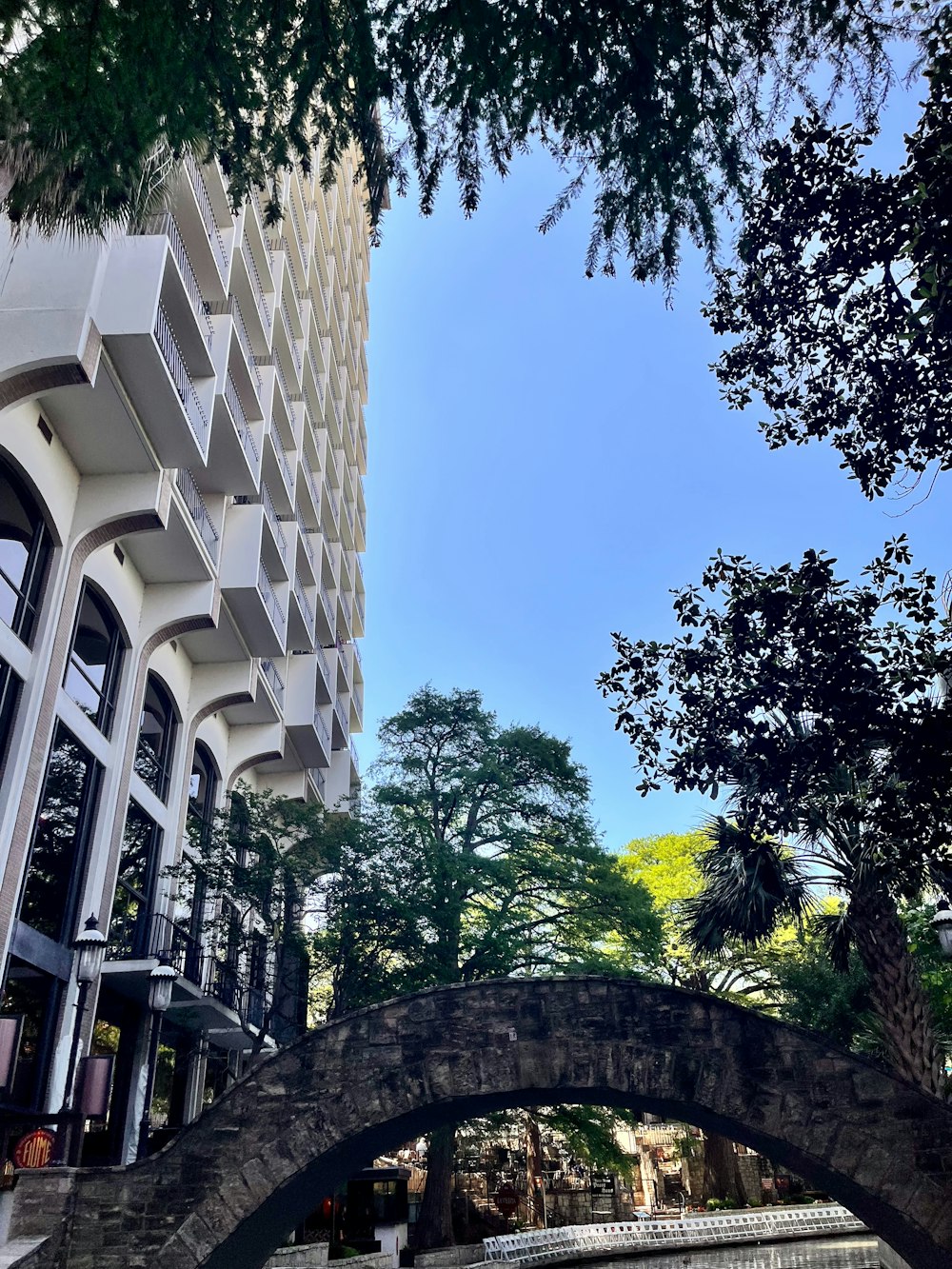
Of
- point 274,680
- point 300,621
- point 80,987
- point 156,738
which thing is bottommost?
point 80,987

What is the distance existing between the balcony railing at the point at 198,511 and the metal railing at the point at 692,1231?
64.7ft

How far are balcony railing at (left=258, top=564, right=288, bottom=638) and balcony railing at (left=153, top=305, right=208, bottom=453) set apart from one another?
485cm

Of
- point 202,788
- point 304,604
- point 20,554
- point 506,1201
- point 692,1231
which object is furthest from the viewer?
point 506,1201

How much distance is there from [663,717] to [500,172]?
5191 mm

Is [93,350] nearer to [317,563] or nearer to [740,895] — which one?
[740,895]

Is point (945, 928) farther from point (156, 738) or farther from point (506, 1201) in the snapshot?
point (506, 1201)

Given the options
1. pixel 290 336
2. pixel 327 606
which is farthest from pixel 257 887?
pixel 290 336

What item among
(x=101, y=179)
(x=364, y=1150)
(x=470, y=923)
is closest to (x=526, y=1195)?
(x=470, y=923)

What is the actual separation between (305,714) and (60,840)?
1281cm

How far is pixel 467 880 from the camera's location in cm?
2186

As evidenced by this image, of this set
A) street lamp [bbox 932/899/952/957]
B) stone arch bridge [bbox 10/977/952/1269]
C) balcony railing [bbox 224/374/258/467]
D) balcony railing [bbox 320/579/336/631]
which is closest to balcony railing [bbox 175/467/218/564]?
balcony railing [bbox 224/374/258/467]

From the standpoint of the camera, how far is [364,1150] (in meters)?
9.93

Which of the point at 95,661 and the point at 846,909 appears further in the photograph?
the point at 95,661

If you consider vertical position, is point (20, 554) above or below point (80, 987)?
above
